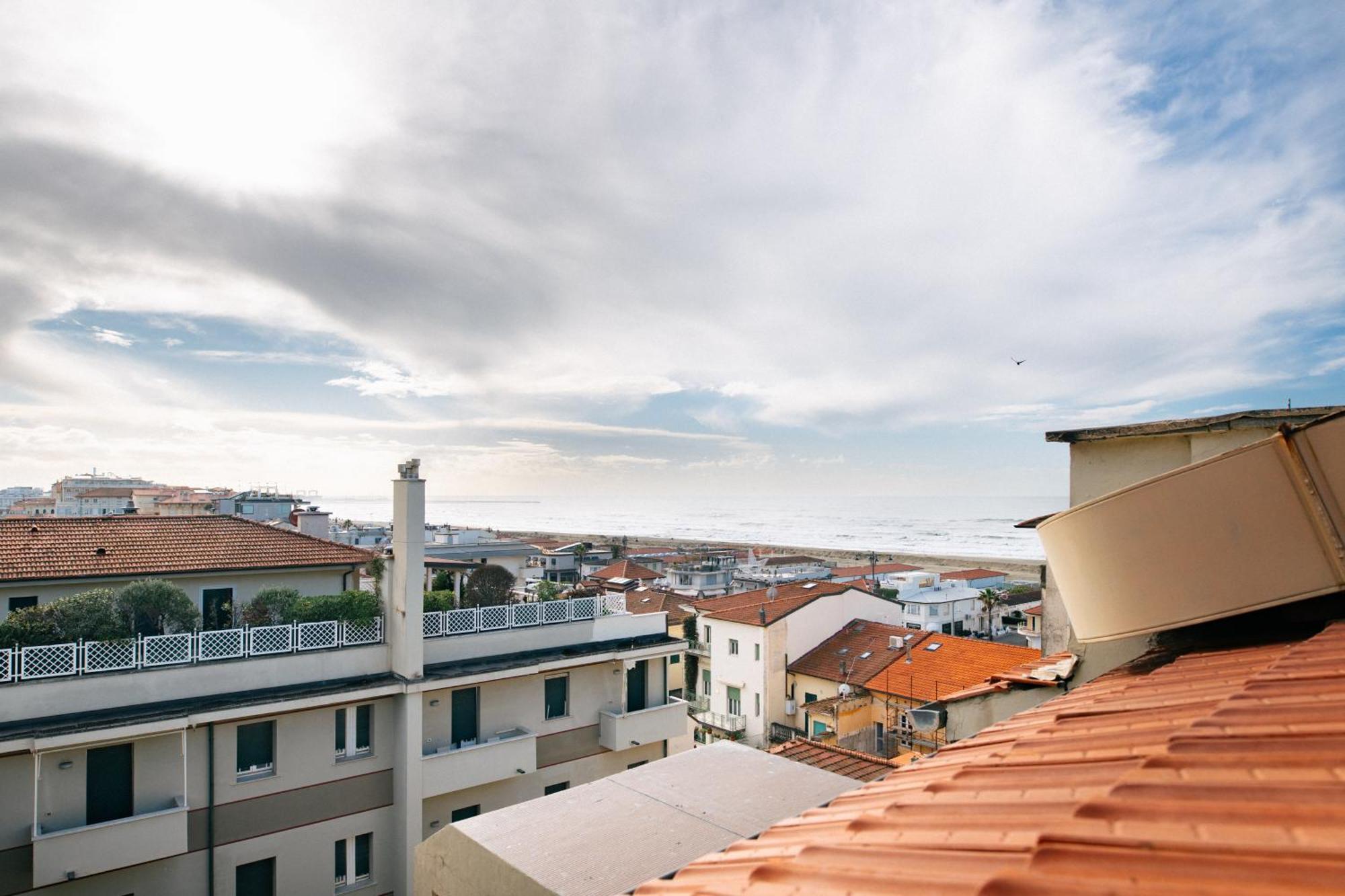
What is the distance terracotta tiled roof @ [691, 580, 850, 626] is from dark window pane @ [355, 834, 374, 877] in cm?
2117

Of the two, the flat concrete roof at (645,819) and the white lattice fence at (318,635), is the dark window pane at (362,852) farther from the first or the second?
the flat concrete roof at (645,819)

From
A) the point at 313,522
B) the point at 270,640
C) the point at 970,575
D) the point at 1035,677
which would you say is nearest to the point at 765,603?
the point at 313,522

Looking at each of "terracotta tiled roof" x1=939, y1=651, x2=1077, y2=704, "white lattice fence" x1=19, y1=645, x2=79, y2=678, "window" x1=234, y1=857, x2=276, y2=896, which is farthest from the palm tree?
"white lattice fence" x1=19, y1=645, x2=79, y2=678

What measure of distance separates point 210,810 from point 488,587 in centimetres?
799

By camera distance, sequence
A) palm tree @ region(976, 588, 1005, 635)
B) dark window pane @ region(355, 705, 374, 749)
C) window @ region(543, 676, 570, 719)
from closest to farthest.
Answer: dark window pane @ region(355, 705, 374, 749) → window @ region(543, 676, 570, 719) → palm tree @ region(976, 588, 1005, 635)

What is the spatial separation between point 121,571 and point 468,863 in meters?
13.2

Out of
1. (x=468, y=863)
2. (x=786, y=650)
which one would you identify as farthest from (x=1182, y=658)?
(x=786, y=650)

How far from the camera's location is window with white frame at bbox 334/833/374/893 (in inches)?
577

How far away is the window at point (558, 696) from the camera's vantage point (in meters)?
17.7

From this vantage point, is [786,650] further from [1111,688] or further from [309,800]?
[1111,688]

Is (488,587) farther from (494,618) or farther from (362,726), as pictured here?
(362,726)

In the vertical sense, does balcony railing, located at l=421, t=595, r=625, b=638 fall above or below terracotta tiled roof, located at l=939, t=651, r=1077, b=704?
below

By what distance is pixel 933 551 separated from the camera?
132000 mm

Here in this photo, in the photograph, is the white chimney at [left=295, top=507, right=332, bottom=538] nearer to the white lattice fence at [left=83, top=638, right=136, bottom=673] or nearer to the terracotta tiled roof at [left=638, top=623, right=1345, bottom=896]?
Answer: the white lattice fence at [left=83, top=638, right=136, bottom=673]
